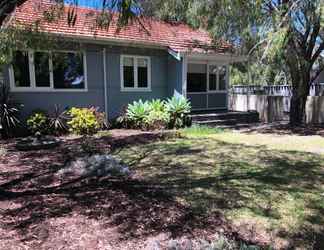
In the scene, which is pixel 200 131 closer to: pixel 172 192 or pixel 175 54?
pixel 175 54

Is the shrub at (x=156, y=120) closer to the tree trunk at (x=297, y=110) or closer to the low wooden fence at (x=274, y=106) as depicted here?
the tree trunk at (x=297, y=110)

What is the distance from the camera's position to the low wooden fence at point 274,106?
15.3 metres

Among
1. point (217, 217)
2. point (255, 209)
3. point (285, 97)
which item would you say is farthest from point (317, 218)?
point (285, 97)

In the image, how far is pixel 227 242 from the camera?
3496mm

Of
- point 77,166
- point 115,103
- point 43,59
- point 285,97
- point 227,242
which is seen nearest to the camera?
point 227,242

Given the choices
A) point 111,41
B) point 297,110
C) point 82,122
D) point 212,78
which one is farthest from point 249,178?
point 212,78

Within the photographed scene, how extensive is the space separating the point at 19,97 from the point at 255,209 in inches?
386

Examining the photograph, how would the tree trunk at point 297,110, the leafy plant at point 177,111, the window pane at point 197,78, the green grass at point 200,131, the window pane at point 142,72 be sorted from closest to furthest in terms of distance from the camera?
the green grass at point 200,131 < the leafy plant at point 177,111 < the tree trunk at point 297,110 < the window pane at point 142,72 < the window pane at point 197,78

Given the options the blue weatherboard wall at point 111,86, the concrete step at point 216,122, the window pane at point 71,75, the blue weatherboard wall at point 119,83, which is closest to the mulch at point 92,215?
the blue weatherboard wall at point 111,86

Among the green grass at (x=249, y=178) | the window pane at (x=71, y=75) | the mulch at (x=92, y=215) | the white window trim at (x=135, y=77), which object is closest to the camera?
the mulch at (x=92, y=215)

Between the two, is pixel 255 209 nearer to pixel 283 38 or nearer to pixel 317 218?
pixel 317 218

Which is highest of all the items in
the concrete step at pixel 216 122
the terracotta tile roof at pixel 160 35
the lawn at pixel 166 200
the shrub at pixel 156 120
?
the terracotta tile roof at pixel 160 35

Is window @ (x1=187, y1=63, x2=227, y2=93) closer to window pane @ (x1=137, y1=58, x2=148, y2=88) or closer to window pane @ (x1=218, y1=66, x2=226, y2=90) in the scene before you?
window pane @ (x1=218, y1=66, x2=226, y2=90)

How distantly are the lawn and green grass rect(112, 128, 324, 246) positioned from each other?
15mm
